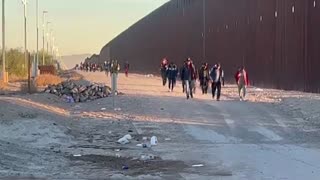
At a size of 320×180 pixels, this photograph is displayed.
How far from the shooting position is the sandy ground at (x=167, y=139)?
13625 millimetres

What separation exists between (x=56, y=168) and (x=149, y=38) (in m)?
94.4

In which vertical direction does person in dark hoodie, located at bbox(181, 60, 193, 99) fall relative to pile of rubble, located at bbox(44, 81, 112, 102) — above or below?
above

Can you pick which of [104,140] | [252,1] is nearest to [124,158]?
[104,140]

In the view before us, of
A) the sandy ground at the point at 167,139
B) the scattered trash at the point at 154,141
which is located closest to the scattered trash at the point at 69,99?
the sandy ground at the point at 167,139

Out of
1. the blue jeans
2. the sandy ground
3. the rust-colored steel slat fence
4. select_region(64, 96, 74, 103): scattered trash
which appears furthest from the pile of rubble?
the rust-colored steel slat fence

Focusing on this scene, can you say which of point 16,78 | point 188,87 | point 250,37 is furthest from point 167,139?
→ point 16,78

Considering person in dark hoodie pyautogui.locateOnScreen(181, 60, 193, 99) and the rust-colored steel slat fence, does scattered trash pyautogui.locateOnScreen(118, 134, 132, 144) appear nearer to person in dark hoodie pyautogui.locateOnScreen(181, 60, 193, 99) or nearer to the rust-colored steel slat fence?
person in dark hoodie pyautogui.locateOnScreen(181, 60, 193, 99)

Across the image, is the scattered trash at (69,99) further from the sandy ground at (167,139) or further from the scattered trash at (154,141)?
Answer: the scattered trash at (154,141)

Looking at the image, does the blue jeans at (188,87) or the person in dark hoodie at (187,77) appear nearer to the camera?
the person in dark hoodie at (187,77)

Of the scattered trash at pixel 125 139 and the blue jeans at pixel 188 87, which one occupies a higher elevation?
the blue jeans at pixel 188 87

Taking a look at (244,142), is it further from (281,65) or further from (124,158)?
(281,65)

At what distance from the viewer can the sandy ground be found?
13625 millimetres

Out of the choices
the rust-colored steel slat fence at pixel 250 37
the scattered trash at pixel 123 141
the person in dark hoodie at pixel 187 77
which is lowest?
the scattered trash at pixel 123 141

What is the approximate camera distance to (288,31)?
43.0 metres
